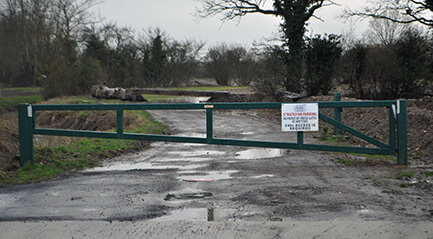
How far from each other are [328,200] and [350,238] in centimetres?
143

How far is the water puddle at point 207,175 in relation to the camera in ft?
26.0

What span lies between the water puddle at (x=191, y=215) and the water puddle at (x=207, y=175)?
192 centimetres

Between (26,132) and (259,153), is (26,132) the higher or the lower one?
the higher one

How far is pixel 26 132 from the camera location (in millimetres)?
9023

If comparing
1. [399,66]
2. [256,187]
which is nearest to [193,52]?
[399,66]

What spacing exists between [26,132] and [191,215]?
4.74 meters

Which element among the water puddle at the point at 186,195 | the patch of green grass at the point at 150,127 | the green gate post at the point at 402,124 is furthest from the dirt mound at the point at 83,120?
the water puddle at the point at 186,195

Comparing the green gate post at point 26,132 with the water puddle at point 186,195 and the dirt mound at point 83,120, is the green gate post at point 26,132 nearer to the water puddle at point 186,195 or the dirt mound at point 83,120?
the water puddle at point 186,195

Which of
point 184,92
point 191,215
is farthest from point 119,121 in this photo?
point 184,92

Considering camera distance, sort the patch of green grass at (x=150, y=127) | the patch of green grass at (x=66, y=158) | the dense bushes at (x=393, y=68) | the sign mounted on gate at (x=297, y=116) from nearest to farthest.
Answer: the patch of green grass at (x=66, y=158) < the sign mounted on gate at (x=297, y=116) < the patch of green grass at (x=150, y=127) < the dense bushes at (x=393, y=68)

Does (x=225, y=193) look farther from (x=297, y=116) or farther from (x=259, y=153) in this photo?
(x=259, y=153)

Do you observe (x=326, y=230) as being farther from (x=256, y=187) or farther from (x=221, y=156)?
(x=221, y=156)

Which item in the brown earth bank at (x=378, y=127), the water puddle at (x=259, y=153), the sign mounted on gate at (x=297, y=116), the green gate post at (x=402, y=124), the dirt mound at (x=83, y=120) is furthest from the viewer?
the dirt mound at (x=83, y=120)

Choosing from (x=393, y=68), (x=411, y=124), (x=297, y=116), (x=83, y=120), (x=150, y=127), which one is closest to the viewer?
(x=297, y=116)
